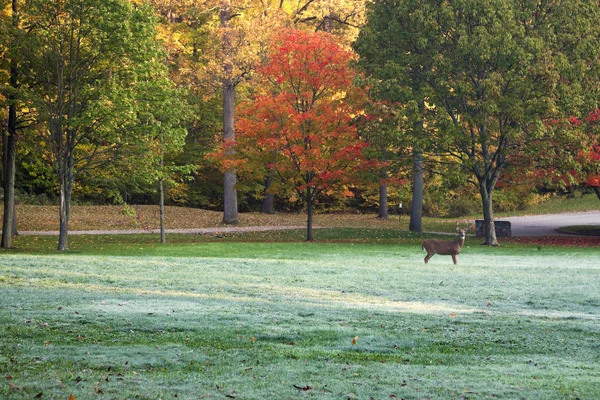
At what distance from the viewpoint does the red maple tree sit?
3216 centimetres

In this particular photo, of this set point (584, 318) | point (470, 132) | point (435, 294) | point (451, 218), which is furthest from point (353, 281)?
point (451, 218)

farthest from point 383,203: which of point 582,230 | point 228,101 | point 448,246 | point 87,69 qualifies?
point 448,246

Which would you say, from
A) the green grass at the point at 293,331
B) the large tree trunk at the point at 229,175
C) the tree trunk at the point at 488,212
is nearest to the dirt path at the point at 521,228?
the large tree trunk at the point at 229,175

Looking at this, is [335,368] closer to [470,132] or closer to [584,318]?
[584,318]

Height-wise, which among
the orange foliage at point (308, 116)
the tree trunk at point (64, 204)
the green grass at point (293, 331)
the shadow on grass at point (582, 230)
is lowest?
the green grass at point (293, 331)

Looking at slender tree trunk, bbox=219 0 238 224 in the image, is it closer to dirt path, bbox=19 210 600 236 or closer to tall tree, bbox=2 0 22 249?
dirt path, bbox=19 210 600 236

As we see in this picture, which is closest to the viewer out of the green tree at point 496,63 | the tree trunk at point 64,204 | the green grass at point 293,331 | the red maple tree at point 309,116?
the green grass at point 293,331

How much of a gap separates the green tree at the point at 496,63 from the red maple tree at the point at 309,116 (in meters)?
2.04

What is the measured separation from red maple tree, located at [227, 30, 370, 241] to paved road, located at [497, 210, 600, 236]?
13.9m

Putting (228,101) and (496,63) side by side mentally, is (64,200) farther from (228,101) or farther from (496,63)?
(228,101)

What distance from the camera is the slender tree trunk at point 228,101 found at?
4025cm

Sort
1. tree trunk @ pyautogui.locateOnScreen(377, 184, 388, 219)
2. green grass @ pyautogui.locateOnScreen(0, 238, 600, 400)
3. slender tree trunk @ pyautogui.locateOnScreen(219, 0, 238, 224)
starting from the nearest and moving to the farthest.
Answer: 1. green grass @ pyautogui.locateOnScreen(0, 238, 600, 400)
2. slender tree trunk @ pyautogui.locateOnScreen(219, 0, 238, 224)
3. tree trunk @ pyautogui.locateOnScreen(377, 184, 388, 219)

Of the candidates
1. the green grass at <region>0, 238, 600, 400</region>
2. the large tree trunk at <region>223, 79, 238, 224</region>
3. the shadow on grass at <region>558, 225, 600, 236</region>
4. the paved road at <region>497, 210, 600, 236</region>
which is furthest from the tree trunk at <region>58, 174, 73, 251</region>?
the shadow on grass at <region>558, 225, 600, 236</region>

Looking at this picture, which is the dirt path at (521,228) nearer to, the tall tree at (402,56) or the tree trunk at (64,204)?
the tree trunk at (64,204)
